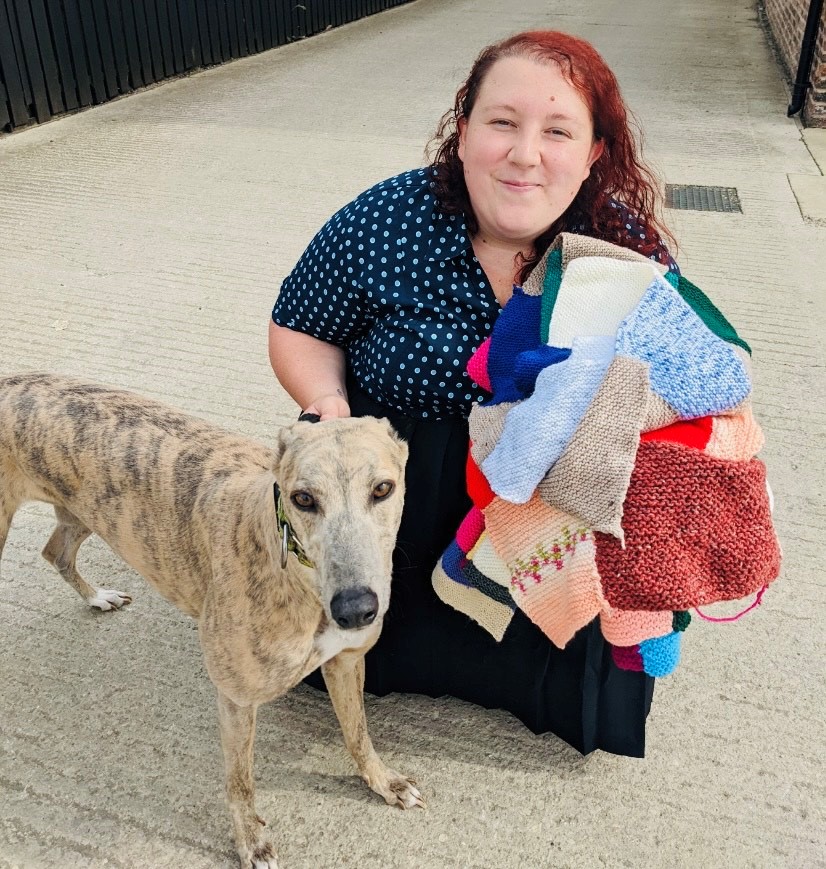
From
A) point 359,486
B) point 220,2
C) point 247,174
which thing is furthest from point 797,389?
point 220,2

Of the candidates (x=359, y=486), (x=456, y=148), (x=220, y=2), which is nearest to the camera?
(x=359, y=486)

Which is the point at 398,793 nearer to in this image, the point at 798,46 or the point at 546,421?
the point at 546,421

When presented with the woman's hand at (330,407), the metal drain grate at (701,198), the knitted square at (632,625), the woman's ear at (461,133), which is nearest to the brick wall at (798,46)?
the metal drain grate at (701,198)

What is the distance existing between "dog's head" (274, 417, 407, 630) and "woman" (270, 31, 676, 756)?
12.0 inches

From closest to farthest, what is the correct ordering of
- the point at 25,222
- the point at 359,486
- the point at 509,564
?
1. the point at 359,486
2. the point at 509,564
3. the point at 25,222

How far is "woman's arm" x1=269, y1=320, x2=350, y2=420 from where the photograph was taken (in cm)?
235

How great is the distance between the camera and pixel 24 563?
310 centimetres

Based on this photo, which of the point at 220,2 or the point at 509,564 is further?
the point at 220,2

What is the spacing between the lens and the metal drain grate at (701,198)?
6.16 m

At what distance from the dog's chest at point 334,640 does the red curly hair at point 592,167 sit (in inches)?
38.8

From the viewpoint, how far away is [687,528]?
5.56 feet

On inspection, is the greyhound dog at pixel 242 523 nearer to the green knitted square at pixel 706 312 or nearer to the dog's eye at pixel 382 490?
the dog's eye at pixel 382 490

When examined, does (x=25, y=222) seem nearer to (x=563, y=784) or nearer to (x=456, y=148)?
(x=456, y=148)

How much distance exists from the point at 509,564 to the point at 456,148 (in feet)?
Answer: 3.86
